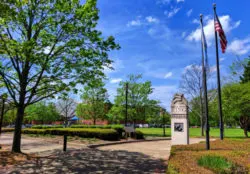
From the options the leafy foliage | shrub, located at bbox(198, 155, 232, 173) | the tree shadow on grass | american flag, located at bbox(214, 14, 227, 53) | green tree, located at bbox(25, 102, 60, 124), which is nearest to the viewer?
shrub, located at bbox(198, 155, 232, 173)

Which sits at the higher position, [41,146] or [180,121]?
[180,121]

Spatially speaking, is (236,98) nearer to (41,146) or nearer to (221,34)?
(221,34)

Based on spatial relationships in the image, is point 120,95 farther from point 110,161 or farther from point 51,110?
point 110,161

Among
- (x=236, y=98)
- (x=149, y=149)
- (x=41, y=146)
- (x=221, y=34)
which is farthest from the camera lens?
(x=236, y=98)

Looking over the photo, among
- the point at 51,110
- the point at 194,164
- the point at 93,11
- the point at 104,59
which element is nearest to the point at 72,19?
the point at 93,11

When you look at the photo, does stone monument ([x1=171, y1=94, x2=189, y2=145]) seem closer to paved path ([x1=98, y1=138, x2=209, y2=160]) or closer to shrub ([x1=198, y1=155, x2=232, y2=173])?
paved path ([x1=98, y1=138, x2=209, y2=160])

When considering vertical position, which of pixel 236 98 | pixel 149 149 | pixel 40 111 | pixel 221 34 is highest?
pixel 221 34

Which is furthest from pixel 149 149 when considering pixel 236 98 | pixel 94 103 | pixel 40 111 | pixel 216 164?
pixel 40 111

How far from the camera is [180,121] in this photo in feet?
51.6

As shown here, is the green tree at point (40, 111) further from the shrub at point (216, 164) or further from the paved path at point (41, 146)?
the shrub at point (216, 164)

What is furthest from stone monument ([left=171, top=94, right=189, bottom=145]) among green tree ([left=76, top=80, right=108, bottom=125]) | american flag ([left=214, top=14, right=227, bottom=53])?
green tree ([left=76, top=80, right=108, bottom=125])

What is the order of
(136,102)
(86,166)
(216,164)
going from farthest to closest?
(136,102) → (86,166) → (216,164)

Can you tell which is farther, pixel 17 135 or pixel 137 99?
pixel 137 99

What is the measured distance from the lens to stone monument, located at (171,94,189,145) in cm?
1545
